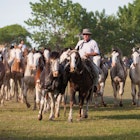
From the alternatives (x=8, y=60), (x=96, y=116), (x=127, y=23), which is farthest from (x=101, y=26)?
(x=96, y=116)

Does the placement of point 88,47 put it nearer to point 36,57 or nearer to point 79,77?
point 79,77

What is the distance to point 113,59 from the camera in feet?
68.8

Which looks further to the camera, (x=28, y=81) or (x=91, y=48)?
(x=28, y=81)

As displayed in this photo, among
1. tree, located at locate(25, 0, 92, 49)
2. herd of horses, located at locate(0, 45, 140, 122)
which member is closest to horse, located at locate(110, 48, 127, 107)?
herd of horses, located at locate(0, 45, 140, 122)

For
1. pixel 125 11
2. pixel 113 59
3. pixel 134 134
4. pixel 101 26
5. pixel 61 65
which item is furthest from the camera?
pixel 125 11

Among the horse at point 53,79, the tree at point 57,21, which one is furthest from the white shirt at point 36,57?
the tree at point 57,21

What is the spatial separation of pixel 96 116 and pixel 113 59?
220 inches

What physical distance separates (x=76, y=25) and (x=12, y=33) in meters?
70.5

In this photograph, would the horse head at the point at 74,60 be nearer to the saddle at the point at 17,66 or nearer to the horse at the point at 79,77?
the horse at the point at 79,77

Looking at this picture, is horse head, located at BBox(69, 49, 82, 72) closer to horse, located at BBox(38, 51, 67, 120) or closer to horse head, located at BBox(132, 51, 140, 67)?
Result: horse, located at BBox(38, 51, 67, 120)

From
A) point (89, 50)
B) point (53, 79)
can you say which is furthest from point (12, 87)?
point (53, 79)

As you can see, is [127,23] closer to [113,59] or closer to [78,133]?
[113,59]

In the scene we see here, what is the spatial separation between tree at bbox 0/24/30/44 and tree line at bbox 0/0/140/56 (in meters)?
57.0

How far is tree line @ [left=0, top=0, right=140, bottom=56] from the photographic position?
76875mm
